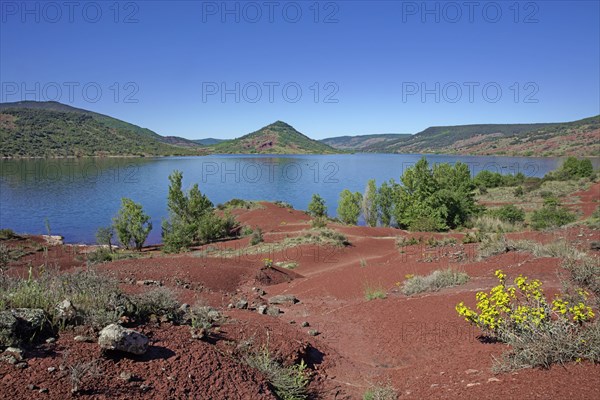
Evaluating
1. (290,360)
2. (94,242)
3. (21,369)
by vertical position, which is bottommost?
(94,242)

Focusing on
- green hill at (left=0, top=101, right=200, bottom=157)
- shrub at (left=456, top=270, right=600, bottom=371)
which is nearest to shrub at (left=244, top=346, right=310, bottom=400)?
shrub at (left=456, top=270, right=600, bottom=371)

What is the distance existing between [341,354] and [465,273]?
15.1 ft

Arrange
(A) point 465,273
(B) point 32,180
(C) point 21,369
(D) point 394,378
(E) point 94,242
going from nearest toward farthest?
(C) point 21,369
(D) point 394,378
(A) point 465,273
(E) point 94,242
(B) point 32,180

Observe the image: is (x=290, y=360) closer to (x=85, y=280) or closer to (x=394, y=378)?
(x=394, y=378)

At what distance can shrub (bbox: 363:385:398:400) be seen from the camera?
193 inches

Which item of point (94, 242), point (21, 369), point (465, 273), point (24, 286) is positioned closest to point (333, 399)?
point (21, 369)

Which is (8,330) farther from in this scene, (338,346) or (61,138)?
(61,138)

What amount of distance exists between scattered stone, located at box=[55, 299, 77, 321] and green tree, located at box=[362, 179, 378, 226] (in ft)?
118

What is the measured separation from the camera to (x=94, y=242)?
113 ft

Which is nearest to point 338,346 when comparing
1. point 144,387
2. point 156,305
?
point 156,305

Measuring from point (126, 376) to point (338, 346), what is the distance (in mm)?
4480

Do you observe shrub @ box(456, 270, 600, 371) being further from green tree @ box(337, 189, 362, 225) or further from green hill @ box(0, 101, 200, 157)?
green hill @ box(0, 101, 200, 157)

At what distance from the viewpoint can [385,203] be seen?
1543 inches

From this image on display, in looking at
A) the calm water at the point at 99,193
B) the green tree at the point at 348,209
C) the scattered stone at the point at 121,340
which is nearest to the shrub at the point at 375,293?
the scattered stone at the point at 121,340
